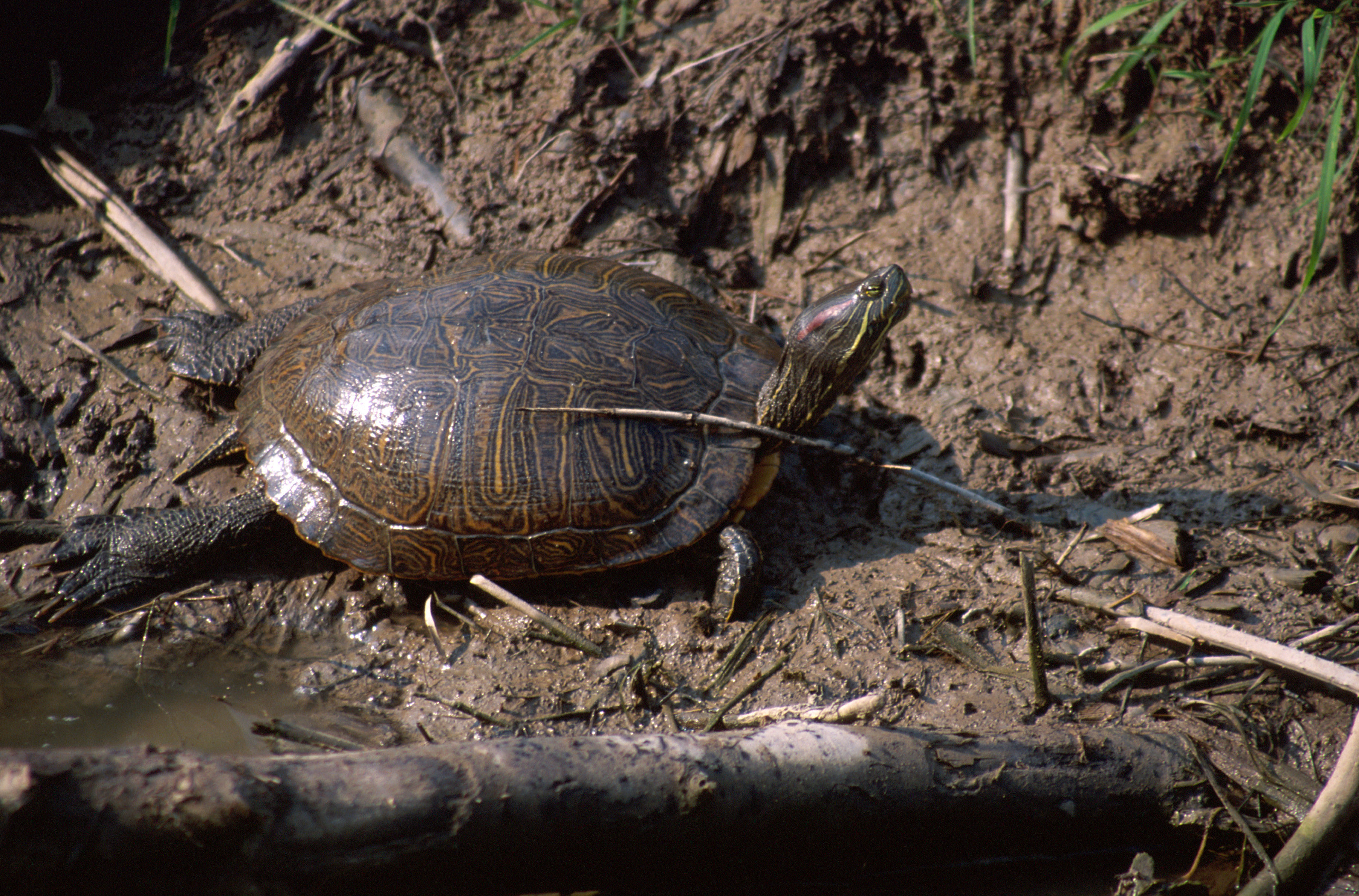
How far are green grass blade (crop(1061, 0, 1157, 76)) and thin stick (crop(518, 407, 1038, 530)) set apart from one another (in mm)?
2614

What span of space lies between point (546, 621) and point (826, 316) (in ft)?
6.67

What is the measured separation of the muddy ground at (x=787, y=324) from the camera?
3.61 m

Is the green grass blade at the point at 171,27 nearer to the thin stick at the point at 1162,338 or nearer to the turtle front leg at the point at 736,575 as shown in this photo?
the turtle front leg at the point at 736,575

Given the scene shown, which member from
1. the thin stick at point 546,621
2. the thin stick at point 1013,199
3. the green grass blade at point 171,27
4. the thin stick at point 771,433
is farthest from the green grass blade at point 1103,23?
the green grass blade at point 171,27

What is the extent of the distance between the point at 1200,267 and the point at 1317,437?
124 centimetres

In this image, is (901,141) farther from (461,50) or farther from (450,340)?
(450,340)

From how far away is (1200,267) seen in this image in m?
4.98

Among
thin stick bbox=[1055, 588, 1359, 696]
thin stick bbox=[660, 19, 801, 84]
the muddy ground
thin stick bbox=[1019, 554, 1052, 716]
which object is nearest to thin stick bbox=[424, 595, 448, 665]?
the muddy ground

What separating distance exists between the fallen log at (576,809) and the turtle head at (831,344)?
184 cm

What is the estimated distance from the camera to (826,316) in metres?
4.07

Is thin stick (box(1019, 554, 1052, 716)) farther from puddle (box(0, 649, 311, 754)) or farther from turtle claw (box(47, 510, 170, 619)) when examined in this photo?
turtle claw (box(47, 510, 170, 619))

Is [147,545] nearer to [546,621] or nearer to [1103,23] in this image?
[546,621]

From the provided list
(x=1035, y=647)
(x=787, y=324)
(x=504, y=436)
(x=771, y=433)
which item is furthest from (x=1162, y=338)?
(x=504, y=436)

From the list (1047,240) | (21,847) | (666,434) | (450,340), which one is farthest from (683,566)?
(1047,240)
